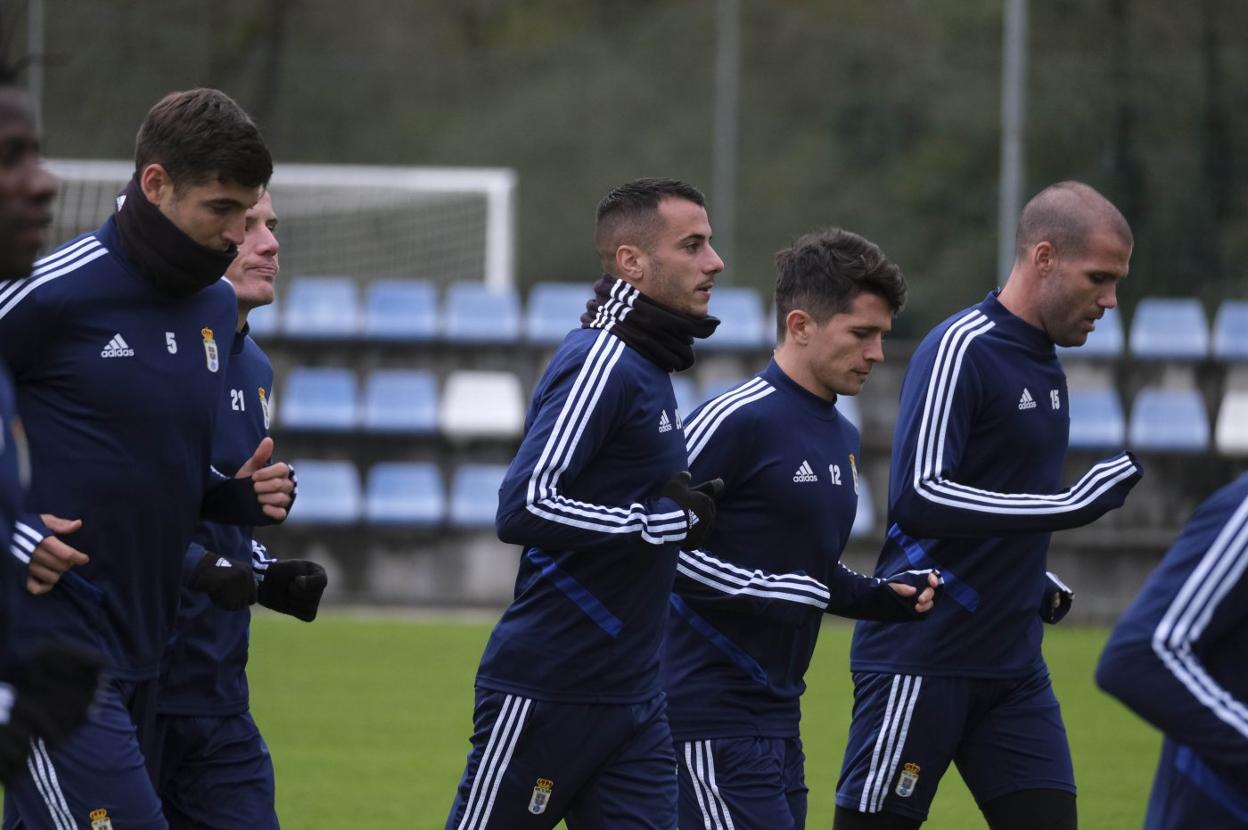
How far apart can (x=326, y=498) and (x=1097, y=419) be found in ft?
23.5

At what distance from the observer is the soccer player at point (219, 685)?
4.96 metres

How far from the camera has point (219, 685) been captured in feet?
16.5

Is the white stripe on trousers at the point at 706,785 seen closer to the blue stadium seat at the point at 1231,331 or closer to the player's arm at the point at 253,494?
the player's arm at the point at 253,494

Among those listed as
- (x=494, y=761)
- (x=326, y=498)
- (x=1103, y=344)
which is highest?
(x=1103, y=344)

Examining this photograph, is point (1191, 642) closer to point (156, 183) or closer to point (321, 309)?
point (156, 183)

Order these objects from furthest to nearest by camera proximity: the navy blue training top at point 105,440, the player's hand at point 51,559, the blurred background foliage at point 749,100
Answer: the blurred background foliage at point 749,100, the navy blue training top at point 105,440, the player's hand at point 51,559

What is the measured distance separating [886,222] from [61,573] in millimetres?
26338

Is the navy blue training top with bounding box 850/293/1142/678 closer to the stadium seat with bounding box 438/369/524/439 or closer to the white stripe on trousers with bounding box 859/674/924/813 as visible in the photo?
the white stripe on trousers with bounding box 859/674/924/813

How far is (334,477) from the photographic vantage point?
16.6 meters

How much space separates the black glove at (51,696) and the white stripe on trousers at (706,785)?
2.41 m

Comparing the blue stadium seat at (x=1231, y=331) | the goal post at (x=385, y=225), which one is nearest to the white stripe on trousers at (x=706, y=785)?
the blue stadium seat at (x=1231, y=331)

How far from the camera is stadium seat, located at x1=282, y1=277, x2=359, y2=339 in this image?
18266mm

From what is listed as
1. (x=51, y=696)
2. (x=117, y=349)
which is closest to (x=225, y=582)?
(x=117, y=349)

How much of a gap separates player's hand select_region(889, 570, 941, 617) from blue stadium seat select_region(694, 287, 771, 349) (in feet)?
38.8
